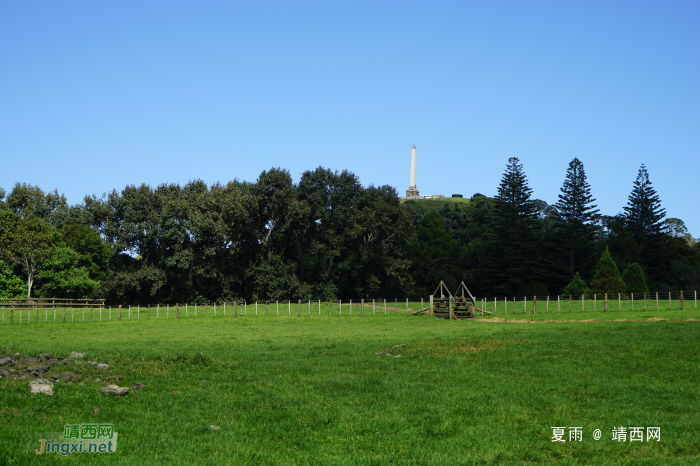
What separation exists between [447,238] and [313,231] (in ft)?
145

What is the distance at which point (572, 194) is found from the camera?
305ft

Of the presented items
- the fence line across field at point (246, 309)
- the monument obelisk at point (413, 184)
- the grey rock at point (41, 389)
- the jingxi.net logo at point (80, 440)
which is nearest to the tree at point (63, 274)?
the fence line across field at point (246, 309)

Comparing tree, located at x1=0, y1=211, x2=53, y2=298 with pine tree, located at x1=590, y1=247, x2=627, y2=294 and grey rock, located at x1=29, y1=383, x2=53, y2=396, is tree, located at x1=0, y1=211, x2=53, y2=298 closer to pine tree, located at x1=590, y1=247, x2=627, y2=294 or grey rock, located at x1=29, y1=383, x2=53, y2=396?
grey rock, located at x1=29, y1=383, x2=53, y2=396

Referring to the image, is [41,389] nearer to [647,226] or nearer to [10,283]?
[10,283]

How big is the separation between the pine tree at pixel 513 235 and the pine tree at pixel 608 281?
20.7 m

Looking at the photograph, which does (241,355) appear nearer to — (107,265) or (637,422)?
(637,422)

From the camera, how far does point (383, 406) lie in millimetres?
13430

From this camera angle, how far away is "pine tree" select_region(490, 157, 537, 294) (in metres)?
88.6

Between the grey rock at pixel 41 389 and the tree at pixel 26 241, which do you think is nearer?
the grey rock at pixel 41 389

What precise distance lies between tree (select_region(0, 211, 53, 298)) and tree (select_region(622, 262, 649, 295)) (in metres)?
68.1

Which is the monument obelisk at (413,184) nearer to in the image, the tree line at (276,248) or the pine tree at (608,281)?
the tree line at (276,248)

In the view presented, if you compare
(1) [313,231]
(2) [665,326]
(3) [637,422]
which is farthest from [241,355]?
(1) [313,231]

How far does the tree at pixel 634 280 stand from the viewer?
226 ft

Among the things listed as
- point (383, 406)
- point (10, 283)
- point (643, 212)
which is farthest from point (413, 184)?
point (383, 406)
